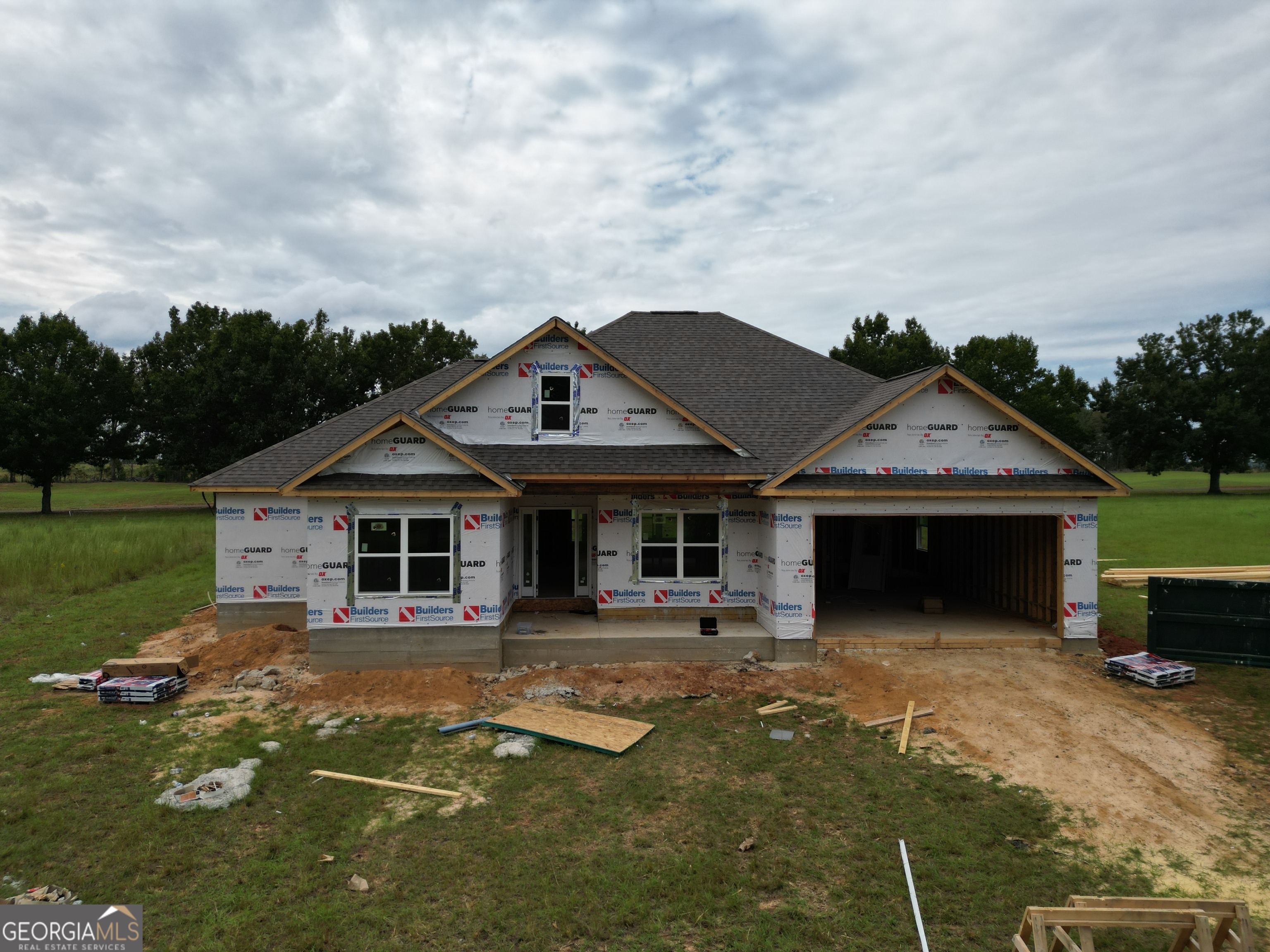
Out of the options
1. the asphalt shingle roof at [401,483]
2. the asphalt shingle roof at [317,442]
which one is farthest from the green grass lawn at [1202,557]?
the asphalt shingle roof at [317,442]

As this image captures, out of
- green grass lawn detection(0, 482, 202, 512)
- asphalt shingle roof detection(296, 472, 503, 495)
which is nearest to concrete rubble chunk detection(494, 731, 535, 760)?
asphalt shingle roof detection(296, 472, 503, 495)

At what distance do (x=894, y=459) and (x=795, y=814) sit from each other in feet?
26.0

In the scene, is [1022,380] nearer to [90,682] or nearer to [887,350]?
[887,350]

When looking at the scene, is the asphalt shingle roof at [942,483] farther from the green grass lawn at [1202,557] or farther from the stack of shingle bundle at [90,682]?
the stack of shingle bundle at [90,682]

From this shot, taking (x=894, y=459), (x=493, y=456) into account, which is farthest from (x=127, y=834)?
(x=894, y=459)

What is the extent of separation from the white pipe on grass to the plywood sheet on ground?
12.0 feet

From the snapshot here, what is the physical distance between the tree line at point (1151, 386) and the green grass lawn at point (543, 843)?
42865 mm

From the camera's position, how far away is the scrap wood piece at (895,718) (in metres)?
→ 9.76

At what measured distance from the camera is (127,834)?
676 centimetres

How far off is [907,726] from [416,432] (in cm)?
938

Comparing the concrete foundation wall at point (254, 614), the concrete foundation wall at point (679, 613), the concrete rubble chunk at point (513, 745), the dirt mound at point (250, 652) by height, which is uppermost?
the concrete foundation wall at point (679, 613)

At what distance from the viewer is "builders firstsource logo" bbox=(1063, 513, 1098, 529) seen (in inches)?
516

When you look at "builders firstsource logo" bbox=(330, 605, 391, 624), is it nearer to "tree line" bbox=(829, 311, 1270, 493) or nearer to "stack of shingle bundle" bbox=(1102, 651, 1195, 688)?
"stack of shingle bundle" bbox=(1102, 651, 1195, 688)

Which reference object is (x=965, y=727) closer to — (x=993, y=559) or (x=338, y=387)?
(x=993, y=559)
